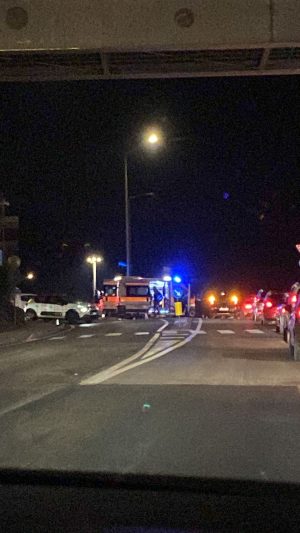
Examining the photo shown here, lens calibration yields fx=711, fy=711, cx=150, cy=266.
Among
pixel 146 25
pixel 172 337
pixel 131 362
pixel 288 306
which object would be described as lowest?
pixel 131 362

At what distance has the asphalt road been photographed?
7148 mm

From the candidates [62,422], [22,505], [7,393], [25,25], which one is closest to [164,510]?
[22,505]

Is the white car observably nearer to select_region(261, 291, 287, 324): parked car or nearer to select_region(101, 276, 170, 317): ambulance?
select_region(101, 276, 170, 317): ambulance

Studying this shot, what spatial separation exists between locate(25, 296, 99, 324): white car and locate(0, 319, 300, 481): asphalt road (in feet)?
65.1

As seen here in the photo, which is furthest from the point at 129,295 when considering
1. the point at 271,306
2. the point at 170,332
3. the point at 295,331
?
the point at 295,331

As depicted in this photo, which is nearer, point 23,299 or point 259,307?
point 259,307

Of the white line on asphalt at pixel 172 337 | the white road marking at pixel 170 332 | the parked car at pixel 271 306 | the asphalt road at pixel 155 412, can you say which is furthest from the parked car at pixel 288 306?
the parked car at pixel 271 306

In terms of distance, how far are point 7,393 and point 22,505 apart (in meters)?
6.42

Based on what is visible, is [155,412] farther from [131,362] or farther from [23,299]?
[23,299]

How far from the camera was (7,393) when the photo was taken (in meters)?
11.8

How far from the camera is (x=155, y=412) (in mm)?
9719

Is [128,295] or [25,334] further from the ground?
[128,295]

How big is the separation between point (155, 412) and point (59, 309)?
29.1 metres

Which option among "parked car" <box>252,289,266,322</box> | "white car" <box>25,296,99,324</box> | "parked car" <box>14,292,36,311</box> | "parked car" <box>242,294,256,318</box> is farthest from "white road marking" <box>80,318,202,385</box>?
"parked car" <box>242,294,256,318</box>
